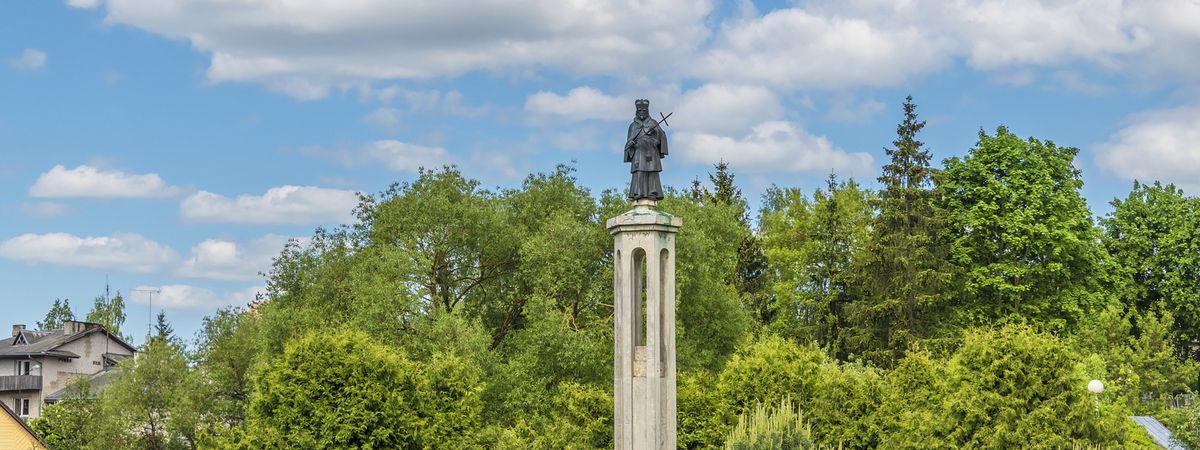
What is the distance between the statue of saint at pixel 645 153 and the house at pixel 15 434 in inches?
890

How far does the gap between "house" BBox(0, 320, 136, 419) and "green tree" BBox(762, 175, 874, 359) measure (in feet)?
112

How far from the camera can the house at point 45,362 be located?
54.3 m

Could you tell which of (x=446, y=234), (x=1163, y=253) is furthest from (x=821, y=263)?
(x=446, y=234)

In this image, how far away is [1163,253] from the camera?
45000mm

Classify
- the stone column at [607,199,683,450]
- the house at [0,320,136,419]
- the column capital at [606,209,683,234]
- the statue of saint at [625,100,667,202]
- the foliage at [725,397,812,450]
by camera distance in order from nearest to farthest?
the stone column at [607,199,683,450], the column capital at [606,209,683,234], the statue of saint at [625,100,667,202], the foliage at [725,397,812,450], the house at [0,320,136,419]

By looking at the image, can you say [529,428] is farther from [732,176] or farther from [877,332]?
[732,176]

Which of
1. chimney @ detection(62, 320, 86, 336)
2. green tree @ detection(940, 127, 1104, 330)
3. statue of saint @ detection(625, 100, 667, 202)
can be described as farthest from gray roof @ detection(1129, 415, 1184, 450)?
chimney @ detection(62, 320, 86, 336)

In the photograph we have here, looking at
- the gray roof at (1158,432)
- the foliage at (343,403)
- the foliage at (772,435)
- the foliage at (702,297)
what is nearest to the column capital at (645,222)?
the foliage at (772,435)

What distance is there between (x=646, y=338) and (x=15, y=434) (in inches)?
902

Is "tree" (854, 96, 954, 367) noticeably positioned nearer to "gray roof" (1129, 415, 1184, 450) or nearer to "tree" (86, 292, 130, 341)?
"gray roof" (1129, 415, 1184, 450)

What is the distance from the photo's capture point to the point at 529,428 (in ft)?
83.5

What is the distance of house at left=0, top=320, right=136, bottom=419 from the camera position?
5431 cm

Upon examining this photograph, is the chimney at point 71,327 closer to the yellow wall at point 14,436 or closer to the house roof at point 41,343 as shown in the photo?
the house roof at point 41,343

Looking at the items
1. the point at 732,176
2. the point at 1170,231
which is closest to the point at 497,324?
the point at 732,176
